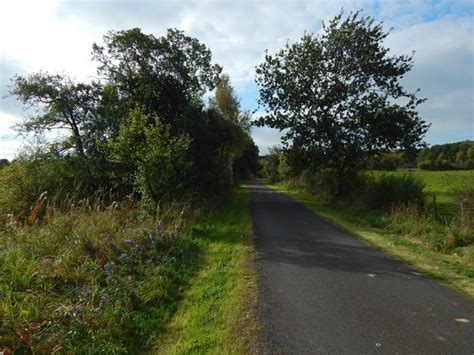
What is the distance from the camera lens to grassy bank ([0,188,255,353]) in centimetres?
472

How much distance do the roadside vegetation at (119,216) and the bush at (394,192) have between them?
20.4ft

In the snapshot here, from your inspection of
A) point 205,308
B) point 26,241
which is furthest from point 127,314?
point 26,241

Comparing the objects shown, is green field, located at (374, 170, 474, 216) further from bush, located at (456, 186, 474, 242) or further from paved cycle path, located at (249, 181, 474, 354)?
paved cycle path, located at (249, 181, 474, 354)

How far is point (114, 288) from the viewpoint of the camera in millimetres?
6102

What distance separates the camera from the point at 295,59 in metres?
→ 24.3

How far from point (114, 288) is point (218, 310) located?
66.1 inches

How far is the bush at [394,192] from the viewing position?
16781 millimetres

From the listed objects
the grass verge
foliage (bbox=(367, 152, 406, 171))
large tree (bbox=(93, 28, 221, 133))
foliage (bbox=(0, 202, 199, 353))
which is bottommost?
the grass verge

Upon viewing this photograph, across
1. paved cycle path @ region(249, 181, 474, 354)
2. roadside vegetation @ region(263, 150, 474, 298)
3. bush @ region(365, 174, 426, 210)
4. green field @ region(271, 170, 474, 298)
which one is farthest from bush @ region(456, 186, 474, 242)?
bush @ region(365, 174, 426, 210)

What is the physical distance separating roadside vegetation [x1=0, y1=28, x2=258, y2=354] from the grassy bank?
23mm

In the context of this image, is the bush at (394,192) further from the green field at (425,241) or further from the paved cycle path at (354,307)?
the paved cycle path at (354,307)

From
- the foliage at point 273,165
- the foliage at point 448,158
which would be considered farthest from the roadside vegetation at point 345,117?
the foliage at point 448,158

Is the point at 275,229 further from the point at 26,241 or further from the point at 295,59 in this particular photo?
the point at 295,59

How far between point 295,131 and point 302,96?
7.34ft
